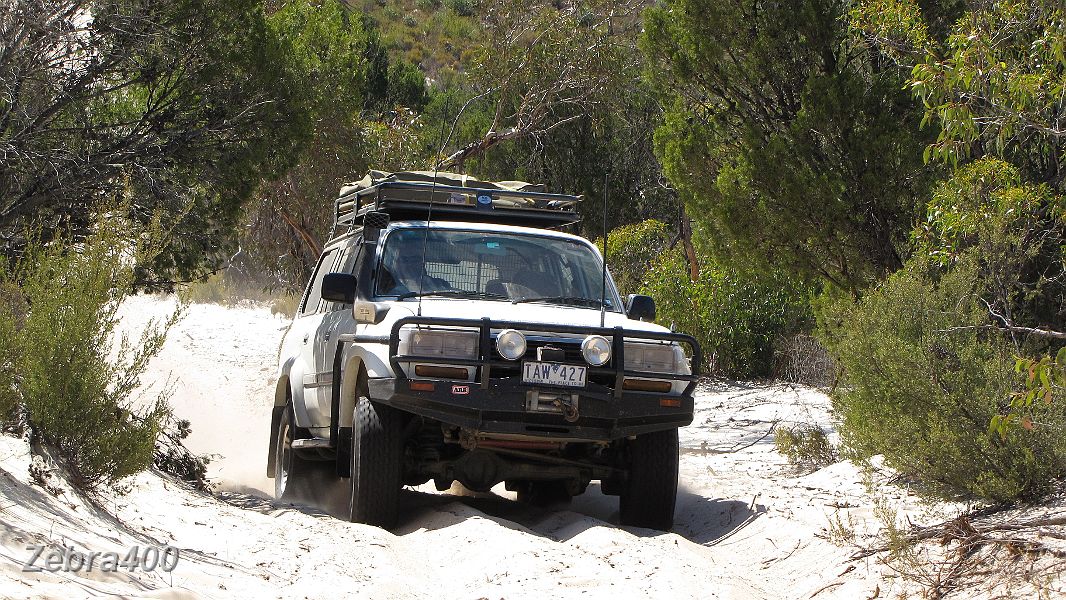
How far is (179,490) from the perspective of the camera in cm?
866

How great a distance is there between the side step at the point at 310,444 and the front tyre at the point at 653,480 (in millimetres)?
2099

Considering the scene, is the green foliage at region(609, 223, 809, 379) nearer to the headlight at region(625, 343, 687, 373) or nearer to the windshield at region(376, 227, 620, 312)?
the windshield at region(376, 227, 620, 312)

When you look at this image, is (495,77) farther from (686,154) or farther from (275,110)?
(275,110)

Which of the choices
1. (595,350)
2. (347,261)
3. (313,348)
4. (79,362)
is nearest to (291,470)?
(313,348)

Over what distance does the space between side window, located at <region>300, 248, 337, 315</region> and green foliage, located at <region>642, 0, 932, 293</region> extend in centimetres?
523

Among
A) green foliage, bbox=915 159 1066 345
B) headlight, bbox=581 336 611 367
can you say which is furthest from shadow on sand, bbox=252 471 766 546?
green foliage, bbox=915 159 1066 345

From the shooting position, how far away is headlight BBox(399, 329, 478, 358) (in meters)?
7.30

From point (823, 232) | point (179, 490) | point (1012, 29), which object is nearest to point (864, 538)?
point (1012, 29)

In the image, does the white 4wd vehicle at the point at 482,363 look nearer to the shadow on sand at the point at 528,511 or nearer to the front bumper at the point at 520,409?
the front bumper at the point at 520,409

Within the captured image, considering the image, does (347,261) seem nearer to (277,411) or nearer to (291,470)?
(291,470)

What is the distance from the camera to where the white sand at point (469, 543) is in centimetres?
577

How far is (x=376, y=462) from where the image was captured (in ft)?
24.6

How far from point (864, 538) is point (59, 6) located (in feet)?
23.3

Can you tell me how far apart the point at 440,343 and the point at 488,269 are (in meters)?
1.36
